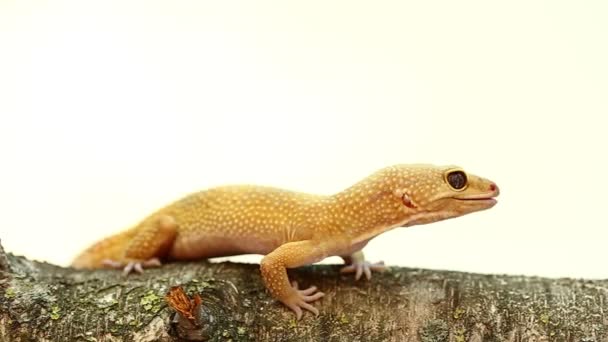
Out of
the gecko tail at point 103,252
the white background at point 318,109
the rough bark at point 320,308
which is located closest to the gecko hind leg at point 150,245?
the gecko tail at point 103,252

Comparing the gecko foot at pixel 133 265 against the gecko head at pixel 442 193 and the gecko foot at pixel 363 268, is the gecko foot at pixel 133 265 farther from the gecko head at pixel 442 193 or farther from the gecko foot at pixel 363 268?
the gecko head at pixel 442 193

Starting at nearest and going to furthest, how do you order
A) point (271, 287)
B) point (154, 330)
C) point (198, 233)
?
1. point (154, 330)
2. point (271, 287)
3. point (198, 233)

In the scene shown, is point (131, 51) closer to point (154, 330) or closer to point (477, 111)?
point (477, 111)

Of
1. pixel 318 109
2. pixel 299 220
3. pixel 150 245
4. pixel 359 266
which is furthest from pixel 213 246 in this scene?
pixel 318 109

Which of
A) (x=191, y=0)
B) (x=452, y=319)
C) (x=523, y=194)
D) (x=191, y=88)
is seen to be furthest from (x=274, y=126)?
(x=452, y=319)

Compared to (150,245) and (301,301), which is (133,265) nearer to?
(150,245)

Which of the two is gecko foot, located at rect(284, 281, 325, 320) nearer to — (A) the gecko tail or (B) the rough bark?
(B) the rough bark
